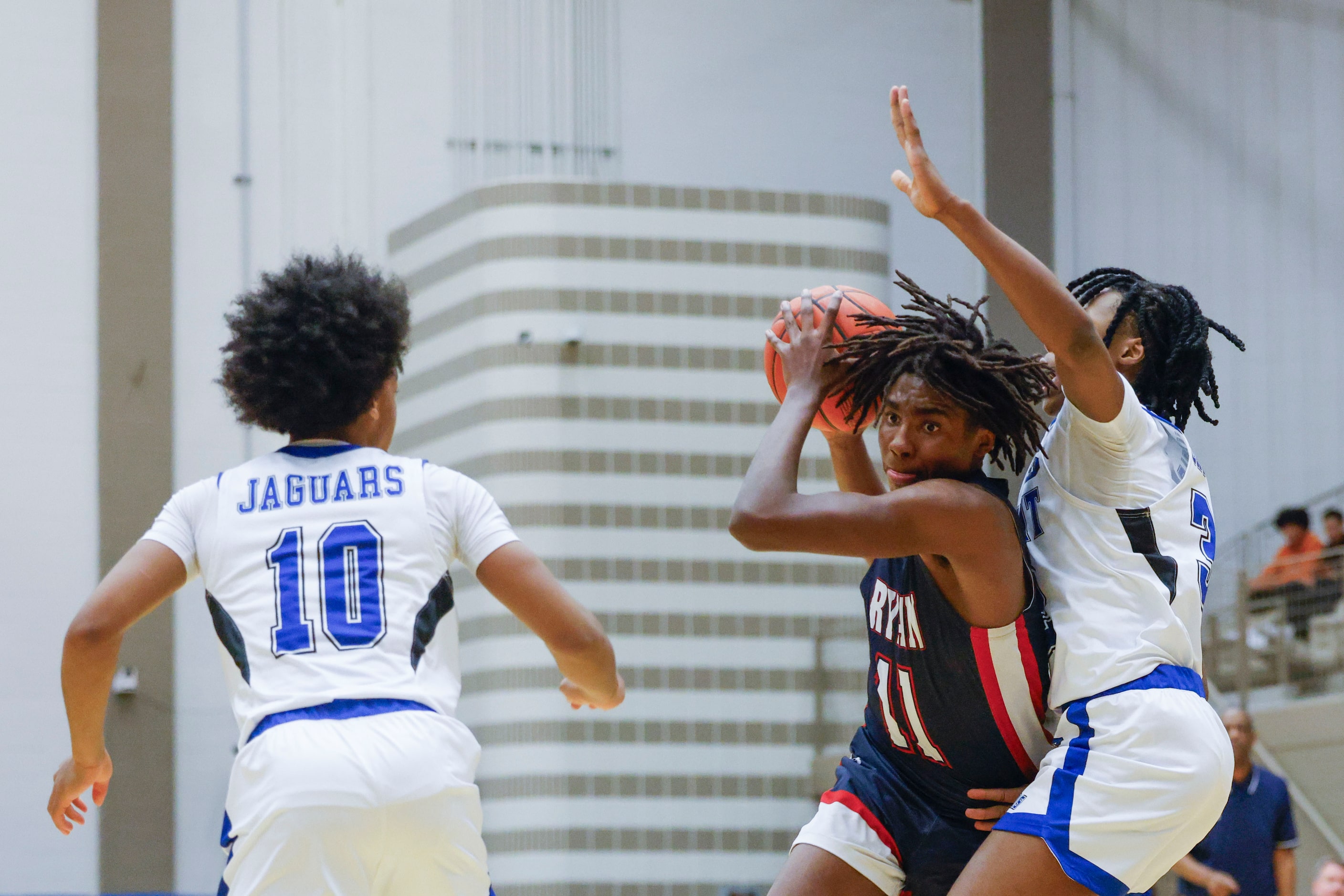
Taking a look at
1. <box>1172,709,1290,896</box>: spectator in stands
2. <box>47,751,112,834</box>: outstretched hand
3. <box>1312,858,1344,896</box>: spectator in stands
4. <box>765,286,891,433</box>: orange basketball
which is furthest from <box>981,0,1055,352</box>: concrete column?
<box>47,751,112,834</box>: outstretched hand

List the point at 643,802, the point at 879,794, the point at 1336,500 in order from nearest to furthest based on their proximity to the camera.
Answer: the point at 879,794 < the point at 643,802 < the point at 1336,500

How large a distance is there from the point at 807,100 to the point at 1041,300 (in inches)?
437

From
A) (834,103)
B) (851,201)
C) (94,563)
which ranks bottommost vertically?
(94,563)

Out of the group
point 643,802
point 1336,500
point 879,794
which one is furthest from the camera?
point 1336,500

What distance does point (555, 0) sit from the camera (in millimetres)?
12562

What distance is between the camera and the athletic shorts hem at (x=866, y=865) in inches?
113

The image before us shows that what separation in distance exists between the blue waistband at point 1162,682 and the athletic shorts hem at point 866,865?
497mm

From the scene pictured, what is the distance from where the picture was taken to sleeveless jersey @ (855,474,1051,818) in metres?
2.77

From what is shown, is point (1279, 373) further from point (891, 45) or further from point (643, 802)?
point (643, 802)

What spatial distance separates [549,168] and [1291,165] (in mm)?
6857

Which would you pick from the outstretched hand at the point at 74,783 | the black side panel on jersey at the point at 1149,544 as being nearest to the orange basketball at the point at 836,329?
the black side panel on jersey at the point at 1149,544

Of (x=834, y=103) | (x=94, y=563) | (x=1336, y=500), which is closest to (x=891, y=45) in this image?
(x=834, y=103)

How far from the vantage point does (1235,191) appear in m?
13.8

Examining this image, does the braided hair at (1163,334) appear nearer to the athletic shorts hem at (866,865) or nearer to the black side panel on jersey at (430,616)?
the athletic shorts hem at (866,865)
